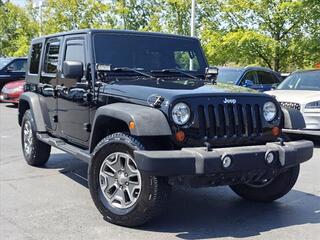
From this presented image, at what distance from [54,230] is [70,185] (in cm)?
174

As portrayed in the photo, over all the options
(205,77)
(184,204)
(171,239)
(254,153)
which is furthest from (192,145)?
(205,77)

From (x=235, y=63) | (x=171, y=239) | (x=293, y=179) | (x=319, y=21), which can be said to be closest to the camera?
(x=171, y=239)

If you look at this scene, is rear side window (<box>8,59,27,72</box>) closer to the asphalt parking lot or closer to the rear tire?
the rear tire

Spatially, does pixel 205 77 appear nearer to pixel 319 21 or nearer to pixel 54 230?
pixel 54 230

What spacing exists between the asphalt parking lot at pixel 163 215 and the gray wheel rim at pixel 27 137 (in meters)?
0.46

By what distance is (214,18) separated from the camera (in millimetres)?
21672

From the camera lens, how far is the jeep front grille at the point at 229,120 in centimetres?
463

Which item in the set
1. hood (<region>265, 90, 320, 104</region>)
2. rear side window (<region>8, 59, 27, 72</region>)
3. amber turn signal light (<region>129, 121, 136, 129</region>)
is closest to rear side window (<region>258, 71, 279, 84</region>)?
hood (<region>265, 90, 320, 104</region>)

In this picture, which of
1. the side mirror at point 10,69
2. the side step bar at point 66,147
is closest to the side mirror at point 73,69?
the side step bar at point 66,147

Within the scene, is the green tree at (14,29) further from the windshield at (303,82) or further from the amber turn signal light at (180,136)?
the amber turn signal light at (180,136)

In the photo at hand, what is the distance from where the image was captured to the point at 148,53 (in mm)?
5992

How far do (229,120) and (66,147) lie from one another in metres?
2.28

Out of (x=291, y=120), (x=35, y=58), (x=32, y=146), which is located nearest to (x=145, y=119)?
(x=291, y=120)

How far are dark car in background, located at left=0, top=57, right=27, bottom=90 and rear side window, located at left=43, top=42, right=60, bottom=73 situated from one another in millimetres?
11892
